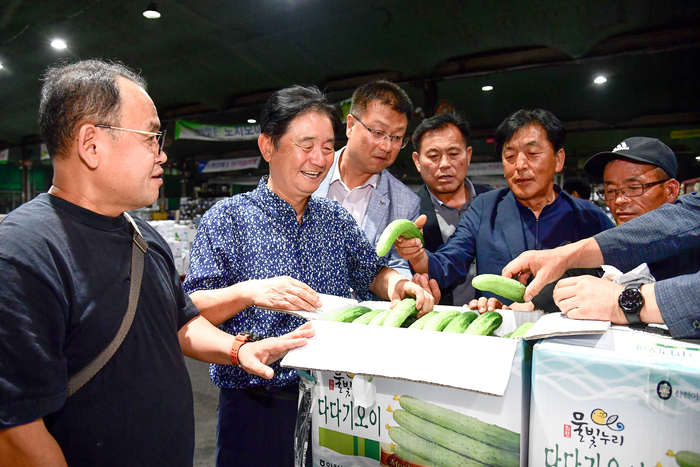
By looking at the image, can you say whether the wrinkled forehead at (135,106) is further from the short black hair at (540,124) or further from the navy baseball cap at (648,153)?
the navy baseball cap at (648,153)

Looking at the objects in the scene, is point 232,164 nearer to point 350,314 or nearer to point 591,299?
point 350,314

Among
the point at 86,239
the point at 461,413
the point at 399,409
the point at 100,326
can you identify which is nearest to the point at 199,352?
the point at 100,326

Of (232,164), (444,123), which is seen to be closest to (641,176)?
(444,123)

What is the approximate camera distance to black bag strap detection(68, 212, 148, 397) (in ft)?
3.48

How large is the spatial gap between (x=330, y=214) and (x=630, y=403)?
1.34 metres

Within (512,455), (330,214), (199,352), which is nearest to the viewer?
(512,455)

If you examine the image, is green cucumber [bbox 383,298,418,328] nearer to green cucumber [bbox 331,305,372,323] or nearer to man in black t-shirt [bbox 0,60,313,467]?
green cucumber [bbox 331,305,372,323]

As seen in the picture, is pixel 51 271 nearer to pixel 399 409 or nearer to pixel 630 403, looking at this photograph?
pixel 399 409

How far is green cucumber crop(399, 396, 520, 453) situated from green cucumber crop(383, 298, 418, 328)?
0.26 meters

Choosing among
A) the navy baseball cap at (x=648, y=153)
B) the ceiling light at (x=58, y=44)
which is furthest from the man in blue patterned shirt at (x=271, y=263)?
the ceiling light at (x=58, y=44)

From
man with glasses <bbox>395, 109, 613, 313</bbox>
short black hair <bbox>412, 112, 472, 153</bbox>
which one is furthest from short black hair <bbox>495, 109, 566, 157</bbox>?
short black hair <bbox>412, 112, 472, 153</bbox>

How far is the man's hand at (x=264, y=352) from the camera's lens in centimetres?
120

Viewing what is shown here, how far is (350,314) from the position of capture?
1.38 m

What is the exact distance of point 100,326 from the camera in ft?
3.61
